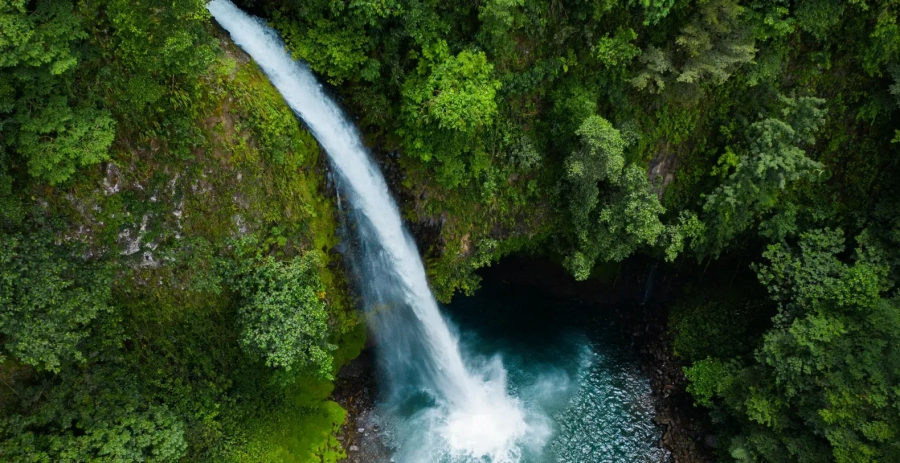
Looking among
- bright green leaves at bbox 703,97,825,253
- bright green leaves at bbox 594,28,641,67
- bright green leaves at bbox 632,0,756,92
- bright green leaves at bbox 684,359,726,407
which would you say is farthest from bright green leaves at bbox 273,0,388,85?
bright green leaves at bbox 684,359,726,407

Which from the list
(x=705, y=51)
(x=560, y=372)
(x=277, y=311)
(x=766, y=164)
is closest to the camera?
(x=277, y=311)

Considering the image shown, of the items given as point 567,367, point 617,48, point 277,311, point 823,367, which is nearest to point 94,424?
point 277,311

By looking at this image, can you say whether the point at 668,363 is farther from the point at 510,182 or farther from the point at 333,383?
the point at 333,383

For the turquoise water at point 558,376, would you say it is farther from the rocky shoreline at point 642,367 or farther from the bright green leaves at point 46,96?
the bright green leaves at point 46,96

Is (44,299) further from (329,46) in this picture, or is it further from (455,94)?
(455,94)

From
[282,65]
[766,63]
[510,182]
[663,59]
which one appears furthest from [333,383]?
[766,63]

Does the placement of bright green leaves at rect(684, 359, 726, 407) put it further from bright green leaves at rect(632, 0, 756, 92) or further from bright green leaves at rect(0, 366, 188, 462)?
bright green leaves at rect(0, 366, 188, 462)

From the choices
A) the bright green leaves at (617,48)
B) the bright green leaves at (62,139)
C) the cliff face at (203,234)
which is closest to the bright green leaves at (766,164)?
the bright green leaves at (617,48)
